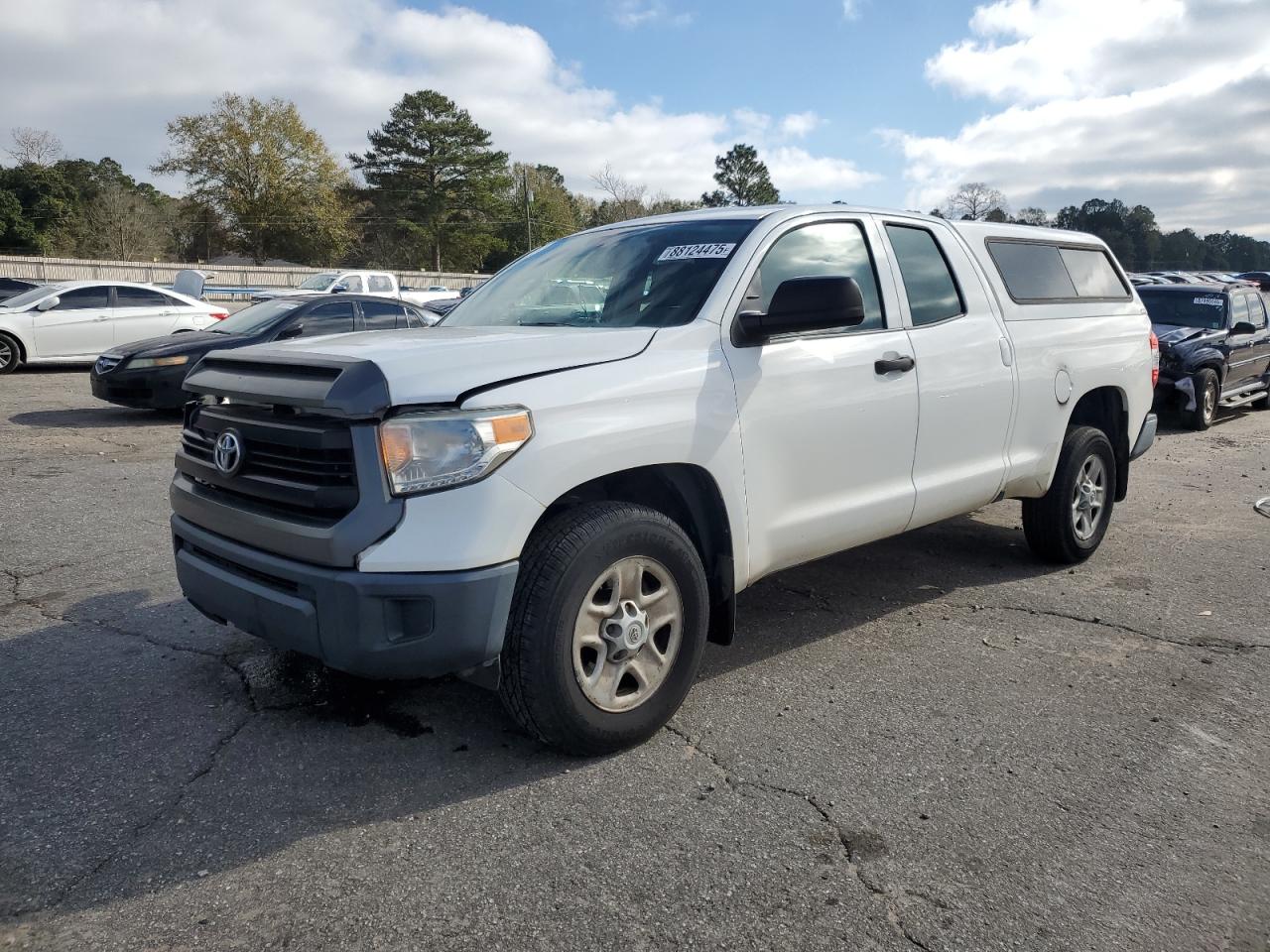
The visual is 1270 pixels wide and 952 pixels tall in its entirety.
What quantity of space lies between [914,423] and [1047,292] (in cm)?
168

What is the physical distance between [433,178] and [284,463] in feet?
251

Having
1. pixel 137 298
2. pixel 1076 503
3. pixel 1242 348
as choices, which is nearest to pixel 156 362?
pixel 137 298

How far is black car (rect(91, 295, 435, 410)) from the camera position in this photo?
1032 centimetres

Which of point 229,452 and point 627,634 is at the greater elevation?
point 229,452

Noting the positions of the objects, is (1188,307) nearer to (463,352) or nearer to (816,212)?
(816,212)

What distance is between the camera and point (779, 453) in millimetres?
3662

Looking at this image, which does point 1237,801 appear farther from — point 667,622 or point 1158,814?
point 667,622

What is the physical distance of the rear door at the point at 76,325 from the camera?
48.5 ft

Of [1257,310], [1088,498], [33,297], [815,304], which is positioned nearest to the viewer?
[815,304]

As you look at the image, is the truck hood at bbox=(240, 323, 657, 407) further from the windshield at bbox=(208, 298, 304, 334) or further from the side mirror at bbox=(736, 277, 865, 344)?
the windshield at bbox=(208, 298, 304, 334)

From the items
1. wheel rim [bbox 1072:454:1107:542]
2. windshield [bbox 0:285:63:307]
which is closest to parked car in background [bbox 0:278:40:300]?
windshield [bbox 0:285:63:307]

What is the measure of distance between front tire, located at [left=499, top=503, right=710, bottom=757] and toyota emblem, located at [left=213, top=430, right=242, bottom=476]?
1.05 metres

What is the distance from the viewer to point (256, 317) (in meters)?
11.0

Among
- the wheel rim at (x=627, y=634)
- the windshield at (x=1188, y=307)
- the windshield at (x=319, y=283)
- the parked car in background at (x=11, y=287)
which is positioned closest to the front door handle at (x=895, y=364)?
the wheel rim at (x=627, y=634)
